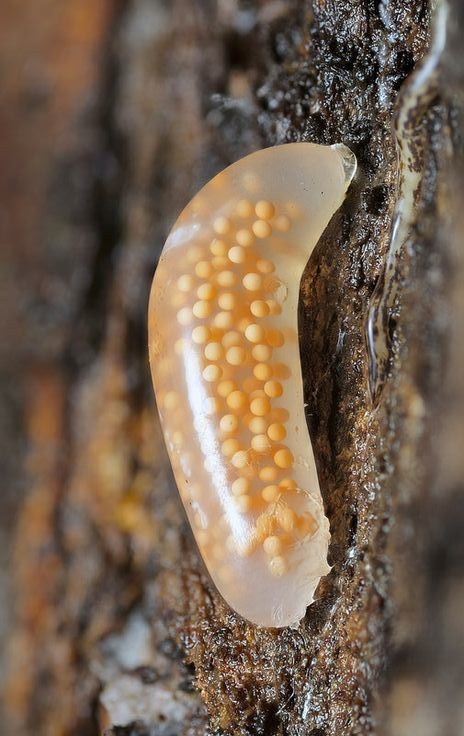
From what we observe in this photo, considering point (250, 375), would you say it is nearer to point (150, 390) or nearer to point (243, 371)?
point (243, 371)

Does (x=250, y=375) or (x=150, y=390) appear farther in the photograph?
(x=150, y=390)

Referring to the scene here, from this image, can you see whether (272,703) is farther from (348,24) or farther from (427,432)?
(348,24)

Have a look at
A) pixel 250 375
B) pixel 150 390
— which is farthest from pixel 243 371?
pixel 150 390

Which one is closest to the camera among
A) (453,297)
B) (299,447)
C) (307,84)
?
(453,297)

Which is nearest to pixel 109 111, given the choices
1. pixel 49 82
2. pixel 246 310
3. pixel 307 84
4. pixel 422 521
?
pixel 49 82
